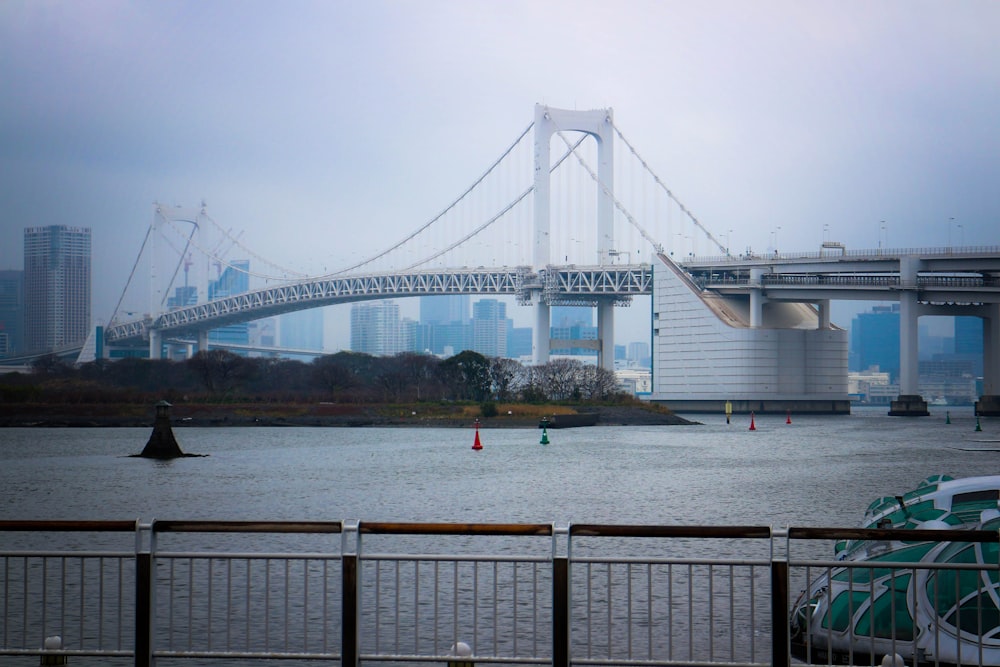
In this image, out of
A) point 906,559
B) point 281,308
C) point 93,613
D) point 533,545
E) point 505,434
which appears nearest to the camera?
point 906,559

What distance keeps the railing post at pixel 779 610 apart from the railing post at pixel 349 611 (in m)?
1.98

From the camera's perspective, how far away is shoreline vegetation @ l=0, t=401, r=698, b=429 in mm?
57594

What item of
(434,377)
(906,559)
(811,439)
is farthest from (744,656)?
(434,377)

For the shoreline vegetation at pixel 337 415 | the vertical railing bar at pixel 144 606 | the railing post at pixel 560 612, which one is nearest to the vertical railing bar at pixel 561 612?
the railing post at pixel 560 612

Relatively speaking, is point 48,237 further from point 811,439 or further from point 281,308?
point 811,439

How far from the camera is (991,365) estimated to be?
239 feet

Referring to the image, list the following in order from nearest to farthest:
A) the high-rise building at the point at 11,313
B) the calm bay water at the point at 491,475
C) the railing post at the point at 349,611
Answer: the railing post at the point at 349,611, the calm bay water at the point at 491,475, the high-rise building at the point at 11,313

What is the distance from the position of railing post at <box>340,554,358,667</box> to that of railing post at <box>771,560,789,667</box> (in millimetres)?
1978

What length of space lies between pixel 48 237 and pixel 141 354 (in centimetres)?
3567

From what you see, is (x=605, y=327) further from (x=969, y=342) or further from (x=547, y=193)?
(x=969, y=342)

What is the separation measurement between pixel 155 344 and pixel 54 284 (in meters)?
26.7

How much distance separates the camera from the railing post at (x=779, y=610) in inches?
233

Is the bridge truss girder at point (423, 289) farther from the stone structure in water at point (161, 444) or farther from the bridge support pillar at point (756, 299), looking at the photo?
the stone structure in water at point (161, 444)

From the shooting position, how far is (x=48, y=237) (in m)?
66.5
